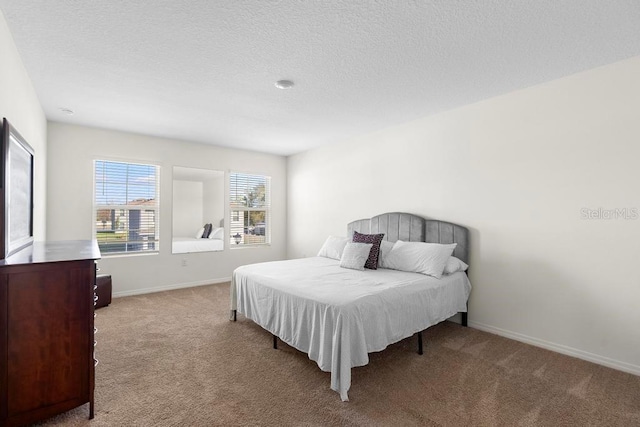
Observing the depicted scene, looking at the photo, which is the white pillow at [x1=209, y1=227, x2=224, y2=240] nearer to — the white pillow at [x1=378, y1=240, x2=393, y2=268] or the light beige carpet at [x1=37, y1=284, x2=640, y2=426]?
the light beige carpet at [x1=37, y1=284, x2=640, y2=426]

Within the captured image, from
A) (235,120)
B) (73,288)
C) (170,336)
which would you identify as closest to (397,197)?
(235,120)

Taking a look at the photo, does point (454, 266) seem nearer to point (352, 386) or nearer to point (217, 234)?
point (352, 386)

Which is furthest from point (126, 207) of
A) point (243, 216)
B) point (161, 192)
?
point (243, 216)

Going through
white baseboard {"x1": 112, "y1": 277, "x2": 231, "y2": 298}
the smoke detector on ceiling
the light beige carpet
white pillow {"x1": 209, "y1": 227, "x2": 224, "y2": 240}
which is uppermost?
the smoke detector on ceiling

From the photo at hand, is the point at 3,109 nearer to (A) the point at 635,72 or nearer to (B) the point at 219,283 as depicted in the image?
(B) the point at 219,283

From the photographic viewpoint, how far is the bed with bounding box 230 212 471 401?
2.12 m

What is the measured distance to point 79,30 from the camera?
2.03 meters

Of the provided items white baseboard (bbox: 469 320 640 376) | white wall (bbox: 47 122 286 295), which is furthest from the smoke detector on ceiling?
white baseboard (bbox: 469 320 640 376)

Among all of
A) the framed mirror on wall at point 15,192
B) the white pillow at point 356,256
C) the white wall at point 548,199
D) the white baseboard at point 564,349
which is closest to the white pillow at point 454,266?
the white wall at point 548,199

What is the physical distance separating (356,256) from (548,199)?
1.92 meters

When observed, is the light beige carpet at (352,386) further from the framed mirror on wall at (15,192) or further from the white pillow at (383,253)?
the framed mirror on wall at (15,192)

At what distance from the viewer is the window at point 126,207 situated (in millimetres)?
4410

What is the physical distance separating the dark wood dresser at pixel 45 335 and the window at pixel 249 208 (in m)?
3.72

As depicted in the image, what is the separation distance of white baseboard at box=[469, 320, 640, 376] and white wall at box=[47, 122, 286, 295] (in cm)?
393
